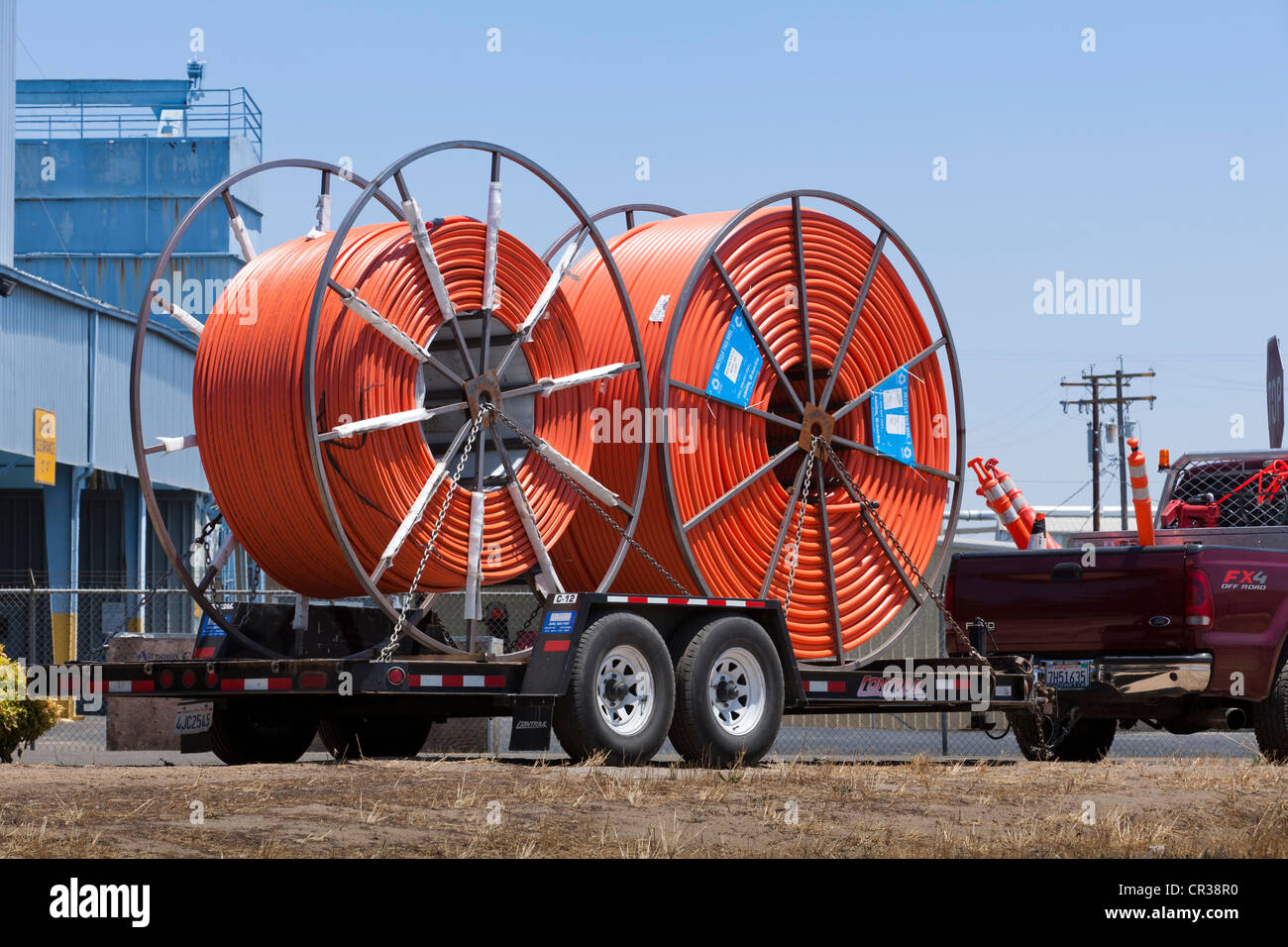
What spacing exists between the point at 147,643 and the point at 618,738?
7.59m

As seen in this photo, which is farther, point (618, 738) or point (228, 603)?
point (228, 603)

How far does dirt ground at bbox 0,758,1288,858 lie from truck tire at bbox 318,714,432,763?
2192mm

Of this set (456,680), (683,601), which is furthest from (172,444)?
(683,601)

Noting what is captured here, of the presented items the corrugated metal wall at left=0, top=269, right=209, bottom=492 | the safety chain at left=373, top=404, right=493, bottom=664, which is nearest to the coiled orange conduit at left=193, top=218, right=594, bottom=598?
the safety chain at left=373, top=404, right=493, bottom=664

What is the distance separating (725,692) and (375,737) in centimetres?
329

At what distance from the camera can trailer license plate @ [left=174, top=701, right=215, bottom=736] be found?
1261 centimetres

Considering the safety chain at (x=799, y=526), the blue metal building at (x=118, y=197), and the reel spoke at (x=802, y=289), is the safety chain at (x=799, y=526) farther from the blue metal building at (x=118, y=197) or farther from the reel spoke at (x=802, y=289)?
the blue metal building at (x=118, y=197)

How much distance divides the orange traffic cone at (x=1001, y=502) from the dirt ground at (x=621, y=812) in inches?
169

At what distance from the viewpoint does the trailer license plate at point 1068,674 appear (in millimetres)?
14094

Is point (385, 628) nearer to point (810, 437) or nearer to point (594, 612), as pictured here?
point (594, 612)
